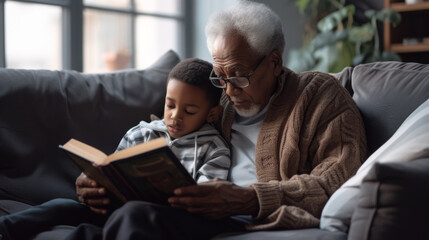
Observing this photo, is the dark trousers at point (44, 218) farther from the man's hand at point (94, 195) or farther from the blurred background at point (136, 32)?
the blurred background at point (136, 32)

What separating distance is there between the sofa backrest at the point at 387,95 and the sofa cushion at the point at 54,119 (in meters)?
0.77

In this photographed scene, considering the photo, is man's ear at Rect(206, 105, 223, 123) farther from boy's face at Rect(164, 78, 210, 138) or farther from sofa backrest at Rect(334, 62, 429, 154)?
sofa backrest at Rect(334, 62, 429, 154)

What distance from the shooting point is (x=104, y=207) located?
1579 mm

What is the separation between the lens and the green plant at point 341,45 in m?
3.94

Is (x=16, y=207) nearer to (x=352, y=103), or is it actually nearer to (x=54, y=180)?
(x=54, y=180)

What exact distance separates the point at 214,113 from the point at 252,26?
0.31 m

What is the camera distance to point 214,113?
1.85 meters

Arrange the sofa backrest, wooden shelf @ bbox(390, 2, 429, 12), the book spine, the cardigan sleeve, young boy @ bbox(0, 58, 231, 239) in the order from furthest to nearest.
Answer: wooden shelf @ bbox(390, 2, 429, 12) → the sofa backrest → young boy @ bbox(0, 58, 231, 239) → the cardigan sleeve → the book spine

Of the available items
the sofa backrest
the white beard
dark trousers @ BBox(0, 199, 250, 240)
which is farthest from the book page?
the sofa backrest

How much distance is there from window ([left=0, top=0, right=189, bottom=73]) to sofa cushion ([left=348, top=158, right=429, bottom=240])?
94.6 inches

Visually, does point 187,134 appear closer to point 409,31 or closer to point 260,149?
point 260,149

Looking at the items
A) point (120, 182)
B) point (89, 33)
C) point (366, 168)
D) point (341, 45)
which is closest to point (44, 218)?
point (120, 182)

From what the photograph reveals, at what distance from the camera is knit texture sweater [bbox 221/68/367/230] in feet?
4.95

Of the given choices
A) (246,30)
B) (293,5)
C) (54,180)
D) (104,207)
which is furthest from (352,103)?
(293,5)
